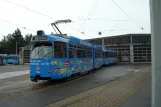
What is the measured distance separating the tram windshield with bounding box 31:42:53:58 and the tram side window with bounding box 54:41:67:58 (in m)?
0.35

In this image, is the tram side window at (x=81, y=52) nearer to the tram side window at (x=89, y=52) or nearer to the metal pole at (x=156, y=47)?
the tram side window at (x=89, y=52)

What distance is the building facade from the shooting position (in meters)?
50.0

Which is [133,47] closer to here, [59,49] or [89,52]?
[89,52]

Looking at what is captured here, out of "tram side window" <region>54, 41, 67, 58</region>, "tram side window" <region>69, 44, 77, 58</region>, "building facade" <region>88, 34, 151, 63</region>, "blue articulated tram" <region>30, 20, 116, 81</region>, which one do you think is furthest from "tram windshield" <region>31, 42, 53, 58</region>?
"building facade" <region>88, 34, 151, 63</region>

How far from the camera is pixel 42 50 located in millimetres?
13031

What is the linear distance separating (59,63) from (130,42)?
1591 inches

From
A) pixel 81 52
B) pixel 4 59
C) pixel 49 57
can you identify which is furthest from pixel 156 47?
pixel 4 59

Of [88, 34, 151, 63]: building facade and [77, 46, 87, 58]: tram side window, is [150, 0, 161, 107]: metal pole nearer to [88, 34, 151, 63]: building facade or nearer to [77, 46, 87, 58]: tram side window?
[77, 46, 87, 58]: tram side window

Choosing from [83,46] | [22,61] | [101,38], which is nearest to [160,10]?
[83,46]

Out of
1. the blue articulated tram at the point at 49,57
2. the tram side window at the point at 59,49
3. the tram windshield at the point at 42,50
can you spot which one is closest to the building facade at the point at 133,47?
the blue articulated tram at the point at 49,57

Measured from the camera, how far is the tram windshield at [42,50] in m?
12.9

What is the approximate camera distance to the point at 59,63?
43.9ft

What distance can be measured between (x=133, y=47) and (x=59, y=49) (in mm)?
40008

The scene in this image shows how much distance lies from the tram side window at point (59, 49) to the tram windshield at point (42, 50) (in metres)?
0.35
